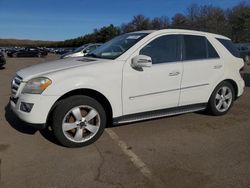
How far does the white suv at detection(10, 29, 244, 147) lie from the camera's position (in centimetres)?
390

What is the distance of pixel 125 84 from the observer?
428 centimetres

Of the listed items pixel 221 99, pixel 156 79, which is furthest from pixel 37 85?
pixel 221 99

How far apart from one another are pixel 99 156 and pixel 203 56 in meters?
2.77

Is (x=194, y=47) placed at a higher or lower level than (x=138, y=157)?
higher

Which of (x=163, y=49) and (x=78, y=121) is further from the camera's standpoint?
(x=163, y=49)

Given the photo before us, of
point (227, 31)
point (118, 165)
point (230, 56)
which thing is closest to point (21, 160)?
point (118, 165)

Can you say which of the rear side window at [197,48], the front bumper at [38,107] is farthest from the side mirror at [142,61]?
the front bumper at [38,107]

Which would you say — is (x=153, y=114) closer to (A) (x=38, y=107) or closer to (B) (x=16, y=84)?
(A) (x=38, y=107)

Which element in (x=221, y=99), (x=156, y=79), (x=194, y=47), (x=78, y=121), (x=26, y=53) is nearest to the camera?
(x=78, y=121)

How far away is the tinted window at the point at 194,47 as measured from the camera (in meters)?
4.98

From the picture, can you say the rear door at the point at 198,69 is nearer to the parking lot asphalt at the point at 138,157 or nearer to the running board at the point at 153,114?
the running board at the point at 153,114

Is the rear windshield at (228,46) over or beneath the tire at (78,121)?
over

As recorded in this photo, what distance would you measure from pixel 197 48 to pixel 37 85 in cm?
299

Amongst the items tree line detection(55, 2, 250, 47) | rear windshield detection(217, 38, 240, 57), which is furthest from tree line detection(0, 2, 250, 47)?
rear windshield detection(217, 38, 240, 57)
